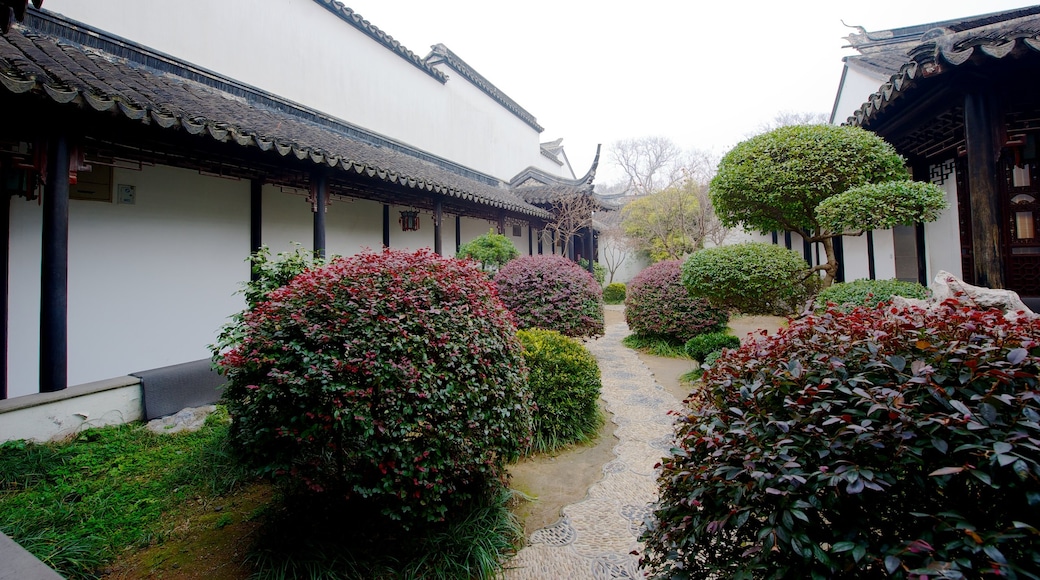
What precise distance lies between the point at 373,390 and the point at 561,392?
244 cm

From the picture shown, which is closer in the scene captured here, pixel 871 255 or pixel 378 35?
pixel 871 255

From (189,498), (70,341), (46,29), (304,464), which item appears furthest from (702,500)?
(46,29)

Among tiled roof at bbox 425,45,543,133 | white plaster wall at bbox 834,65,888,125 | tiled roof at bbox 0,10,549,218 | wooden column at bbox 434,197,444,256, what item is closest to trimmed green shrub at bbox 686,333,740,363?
wooden column at bbox 434,197,444,256

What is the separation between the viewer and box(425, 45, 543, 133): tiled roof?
44.9ft

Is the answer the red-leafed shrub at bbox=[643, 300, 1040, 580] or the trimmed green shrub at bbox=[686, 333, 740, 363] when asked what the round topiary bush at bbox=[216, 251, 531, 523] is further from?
the trimmed green shrub at bbox=[686, 333, 740, 363]

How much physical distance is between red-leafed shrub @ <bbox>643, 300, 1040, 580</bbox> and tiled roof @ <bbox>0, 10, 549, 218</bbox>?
193 inches

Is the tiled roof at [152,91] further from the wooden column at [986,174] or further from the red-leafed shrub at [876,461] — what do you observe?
the wooden column at [986,174]

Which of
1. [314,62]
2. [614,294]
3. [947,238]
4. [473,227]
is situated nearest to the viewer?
[947,238]

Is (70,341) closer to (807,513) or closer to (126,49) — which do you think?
(126,49)

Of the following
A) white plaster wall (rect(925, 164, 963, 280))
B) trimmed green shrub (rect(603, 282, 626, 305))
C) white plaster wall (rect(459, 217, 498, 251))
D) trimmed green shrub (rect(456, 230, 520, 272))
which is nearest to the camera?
white plaster wall (rect(925, 164, 963, 280))

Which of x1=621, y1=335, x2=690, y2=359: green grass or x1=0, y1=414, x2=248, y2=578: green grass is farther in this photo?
x1=621, y1=335, x2=690, y2=359: green grass

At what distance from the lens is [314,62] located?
893 cm

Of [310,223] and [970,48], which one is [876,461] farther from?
[310,223]

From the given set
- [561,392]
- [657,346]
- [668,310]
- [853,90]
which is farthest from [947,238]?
[561,392]
